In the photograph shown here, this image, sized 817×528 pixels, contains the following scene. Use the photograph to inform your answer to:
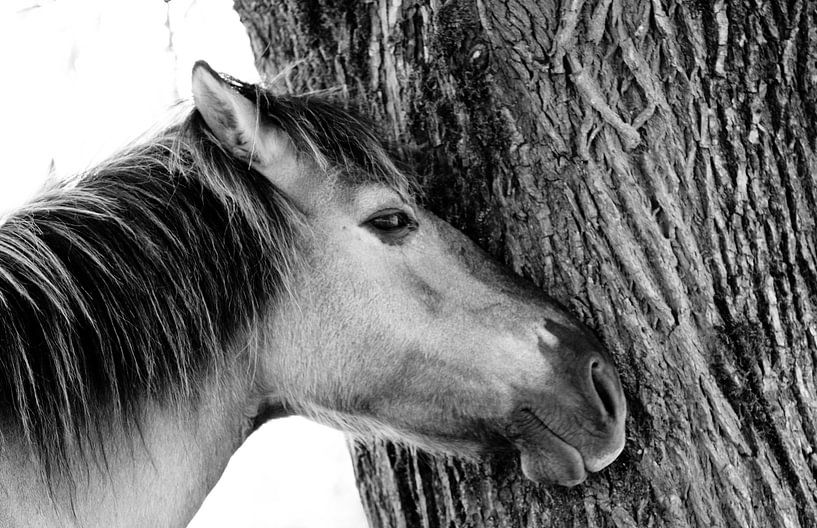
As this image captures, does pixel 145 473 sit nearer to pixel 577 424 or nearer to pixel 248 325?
pixel 248 325

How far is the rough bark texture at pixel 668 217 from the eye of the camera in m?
2.13

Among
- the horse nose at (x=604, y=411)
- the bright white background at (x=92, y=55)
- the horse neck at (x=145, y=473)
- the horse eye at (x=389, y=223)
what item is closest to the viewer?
the horse neck at (x=145, y=473)

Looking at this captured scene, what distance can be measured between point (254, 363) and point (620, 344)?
3.22 ft

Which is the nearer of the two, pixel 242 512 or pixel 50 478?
pixel 50 478

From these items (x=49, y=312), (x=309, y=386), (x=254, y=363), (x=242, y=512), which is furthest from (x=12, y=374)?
(x=242, y=512)

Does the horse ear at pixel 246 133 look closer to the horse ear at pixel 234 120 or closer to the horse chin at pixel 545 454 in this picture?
the horse ear at pixel 234 120

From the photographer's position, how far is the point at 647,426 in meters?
2.15

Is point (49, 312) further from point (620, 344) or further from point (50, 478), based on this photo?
point (620, 344)

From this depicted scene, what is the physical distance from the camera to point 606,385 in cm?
212

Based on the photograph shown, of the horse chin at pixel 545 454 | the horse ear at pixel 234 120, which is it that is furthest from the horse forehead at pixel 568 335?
the horse ear at pixel 234 120

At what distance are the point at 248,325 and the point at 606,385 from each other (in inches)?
37.7

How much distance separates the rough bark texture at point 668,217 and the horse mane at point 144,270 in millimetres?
409

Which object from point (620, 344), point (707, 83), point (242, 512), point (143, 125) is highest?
point (143, 125)

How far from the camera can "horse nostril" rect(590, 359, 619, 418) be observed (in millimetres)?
2102
